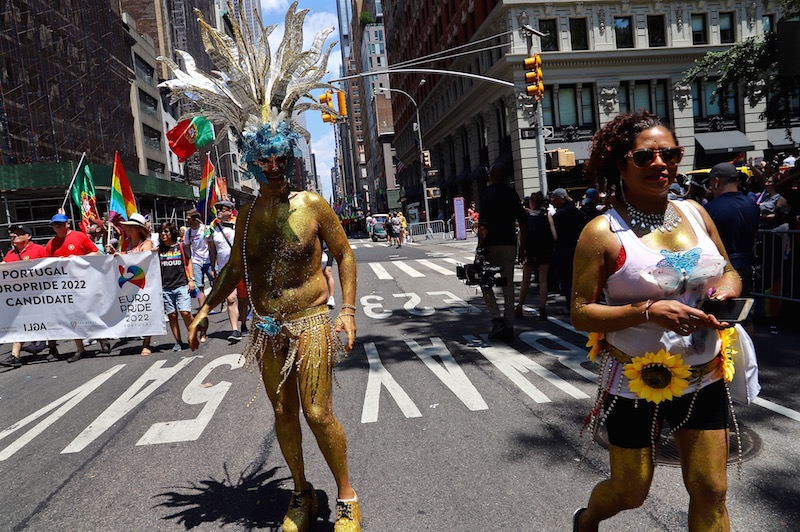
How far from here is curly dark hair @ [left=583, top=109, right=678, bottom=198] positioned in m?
2.39

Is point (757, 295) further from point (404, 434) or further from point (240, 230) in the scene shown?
point (240, 230)

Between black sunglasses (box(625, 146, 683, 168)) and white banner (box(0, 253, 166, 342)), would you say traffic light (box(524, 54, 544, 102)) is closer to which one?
white banner (box(0, 253, 166, 342))

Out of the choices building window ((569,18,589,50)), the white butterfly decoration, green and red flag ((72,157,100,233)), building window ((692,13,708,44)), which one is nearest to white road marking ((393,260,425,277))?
green and red flag ((72,157,100,233))

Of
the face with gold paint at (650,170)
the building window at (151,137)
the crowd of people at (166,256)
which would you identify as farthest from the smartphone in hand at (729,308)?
the building window at (151,137)

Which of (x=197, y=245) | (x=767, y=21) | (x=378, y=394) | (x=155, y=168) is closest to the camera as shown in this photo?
(x=378, y=394)

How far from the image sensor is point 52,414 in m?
5.77

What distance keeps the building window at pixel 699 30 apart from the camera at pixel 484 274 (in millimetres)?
30500

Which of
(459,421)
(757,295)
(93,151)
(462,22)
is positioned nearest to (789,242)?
(757,295)

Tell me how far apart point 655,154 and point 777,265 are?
702 cm

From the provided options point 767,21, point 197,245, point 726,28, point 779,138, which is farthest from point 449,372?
point 767,21

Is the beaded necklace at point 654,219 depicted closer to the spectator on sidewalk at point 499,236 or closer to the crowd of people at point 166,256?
the spectator on sidewalk at point 499,236

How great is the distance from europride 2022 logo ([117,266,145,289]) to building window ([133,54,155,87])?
169 ft

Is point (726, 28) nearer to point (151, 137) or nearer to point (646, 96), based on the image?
point (646, 96)

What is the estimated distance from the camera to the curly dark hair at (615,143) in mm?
2395
